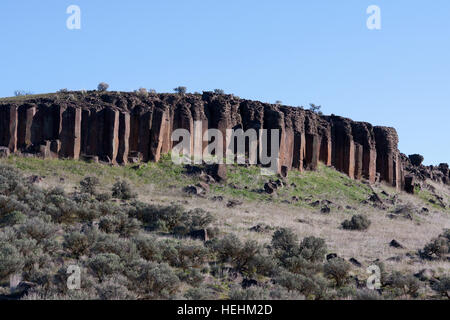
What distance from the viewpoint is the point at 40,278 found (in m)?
10.4

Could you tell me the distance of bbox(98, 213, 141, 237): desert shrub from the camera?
1779 centimetres

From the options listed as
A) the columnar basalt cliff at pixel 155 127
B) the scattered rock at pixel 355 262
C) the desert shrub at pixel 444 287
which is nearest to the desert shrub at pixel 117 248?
the scattered rock at pixel 355 262

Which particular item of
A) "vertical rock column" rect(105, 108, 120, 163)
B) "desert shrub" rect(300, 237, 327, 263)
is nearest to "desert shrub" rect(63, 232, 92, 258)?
"desert shrub" rect(300, 237, 327, 263)

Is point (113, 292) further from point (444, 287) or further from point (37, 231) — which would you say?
point (444, 287)

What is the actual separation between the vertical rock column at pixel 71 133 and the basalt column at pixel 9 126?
3621 mm

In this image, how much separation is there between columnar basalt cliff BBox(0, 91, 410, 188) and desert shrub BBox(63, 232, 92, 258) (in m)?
25.1

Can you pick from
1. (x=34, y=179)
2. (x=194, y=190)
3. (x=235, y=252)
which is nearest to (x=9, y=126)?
(x=34, y=179)

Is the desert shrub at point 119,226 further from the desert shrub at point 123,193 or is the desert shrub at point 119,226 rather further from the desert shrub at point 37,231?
the desert shrub at point 123,193

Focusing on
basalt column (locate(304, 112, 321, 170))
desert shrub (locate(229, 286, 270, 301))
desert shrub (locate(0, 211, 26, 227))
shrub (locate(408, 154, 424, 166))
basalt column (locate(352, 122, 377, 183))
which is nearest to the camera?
desert shrub (locate(229, 286, 270, 301))

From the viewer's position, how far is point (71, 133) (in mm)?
38531

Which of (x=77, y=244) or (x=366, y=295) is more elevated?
(x=77, y=244)

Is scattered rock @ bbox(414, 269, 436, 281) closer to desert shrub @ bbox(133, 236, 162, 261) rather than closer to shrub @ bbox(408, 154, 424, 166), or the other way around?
desert shrub @ bbox(133, 236, 162, 261)

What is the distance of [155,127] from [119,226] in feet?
77.5
